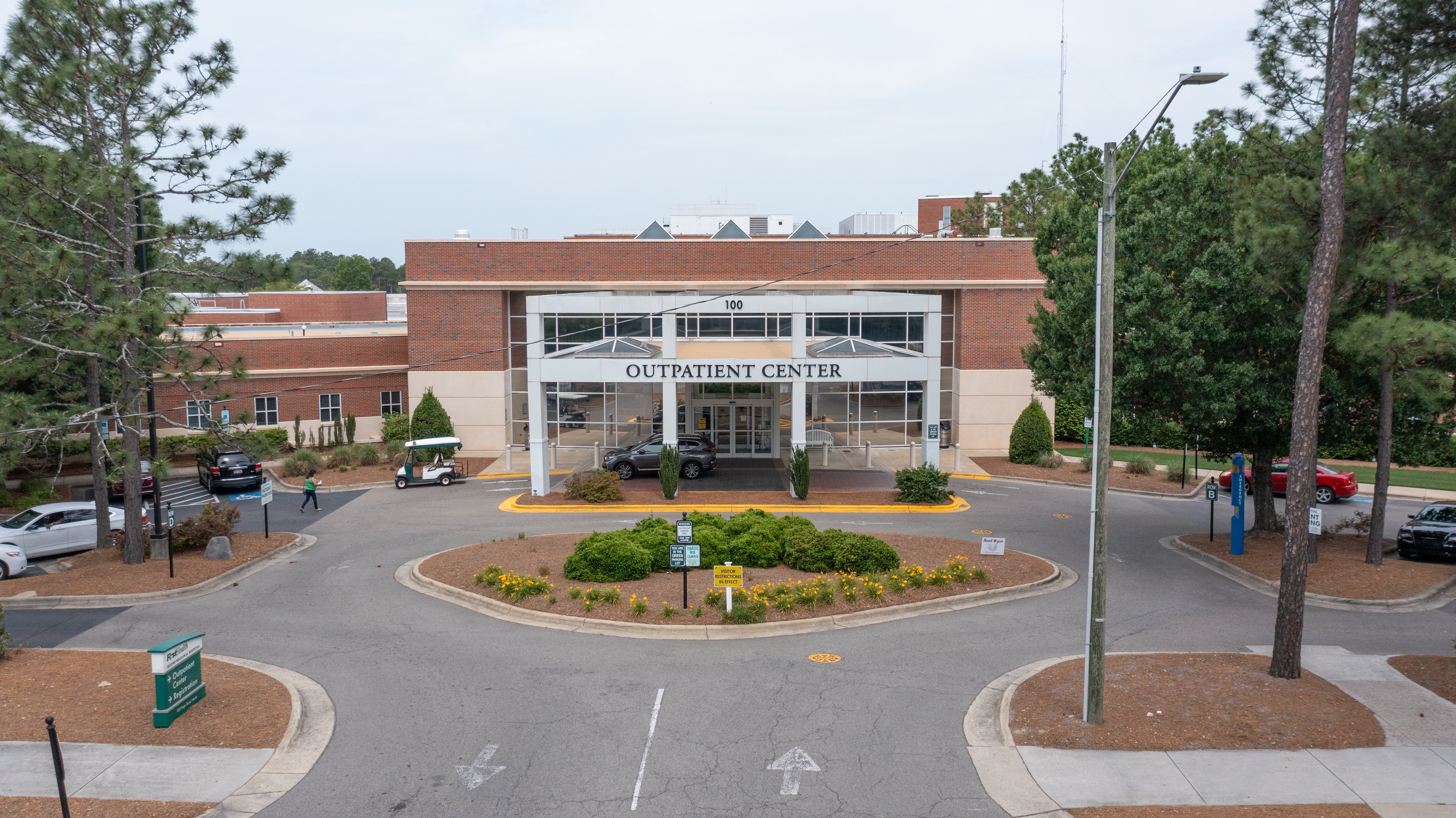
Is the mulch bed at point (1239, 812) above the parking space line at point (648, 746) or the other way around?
above

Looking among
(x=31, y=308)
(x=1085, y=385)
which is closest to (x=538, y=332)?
(x=31, y=308)

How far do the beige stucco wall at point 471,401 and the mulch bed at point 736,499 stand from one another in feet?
34.6

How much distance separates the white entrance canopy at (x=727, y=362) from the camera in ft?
90.7

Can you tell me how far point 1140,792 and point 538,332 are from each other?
2207cm

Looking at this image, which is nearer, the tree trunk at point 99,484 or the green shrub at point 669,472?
the tree trunk at point 99,484

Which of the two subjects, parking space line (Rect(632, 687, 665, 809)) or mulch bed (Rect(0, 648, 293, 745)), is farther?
mulch bed (Rect(0, 648, 293, 745))

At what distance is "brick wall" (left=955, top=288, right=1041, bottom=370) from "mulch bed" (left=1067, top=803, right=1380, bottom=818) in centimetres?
3040

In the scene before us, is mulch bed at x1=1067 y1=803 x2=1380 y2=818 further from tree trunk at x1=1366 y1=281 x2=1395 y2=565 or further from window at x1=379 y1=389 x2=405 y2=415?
window at x1=379 y1=389 x2=405 y2=415

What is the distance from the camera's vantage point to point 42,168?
54.6 ft

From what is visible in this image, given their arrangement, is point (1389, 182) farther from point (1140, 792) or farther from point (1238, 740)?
point (1140, 792)

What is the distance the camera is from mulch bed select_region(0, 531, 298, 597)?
58.8 feet

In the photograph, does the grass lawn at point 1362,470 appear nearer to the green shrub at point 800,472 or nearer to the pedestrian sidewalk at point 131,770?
the green shrub at point 800,472

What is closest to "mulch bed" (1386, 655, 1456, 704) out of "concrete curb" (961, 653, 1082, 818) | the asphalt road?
the asphalt road

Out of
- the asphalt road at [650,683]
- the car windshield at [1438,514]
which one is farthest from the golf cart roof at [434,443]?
the car windshield at [1438,514]
